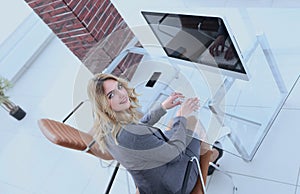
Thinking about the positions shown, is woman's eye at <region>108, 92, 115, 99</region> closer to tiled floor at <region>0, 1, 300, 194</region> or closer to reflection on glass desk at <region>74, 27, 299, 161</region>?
reflection on glass desk at <region>74, 27, 299, 161</region>

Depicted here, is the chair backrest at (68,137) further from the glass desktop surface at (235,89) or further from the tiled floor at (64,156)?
the tiled floor at (64,156)

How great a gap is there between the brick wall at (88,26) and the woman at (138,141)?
2.43 ft

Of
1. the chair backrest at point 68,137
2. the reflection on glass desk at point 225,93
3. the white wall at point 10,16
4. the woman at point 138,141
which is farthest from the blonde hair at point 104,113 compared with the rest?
the white wall at point 10,16

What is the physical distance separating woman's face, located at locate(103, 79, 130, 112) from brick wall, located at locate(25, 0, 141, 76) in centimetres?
74

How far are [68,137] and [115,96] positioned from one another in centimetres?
43

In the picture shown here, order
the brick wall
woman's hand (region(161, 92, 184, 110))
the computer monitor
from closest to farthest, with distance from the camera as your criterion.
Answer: the computer monitor < woman's hand (region(161, 92, 184, 110)) < the brick wall

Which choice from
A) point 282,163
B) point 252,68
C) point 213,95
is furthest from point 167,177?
point 252,68

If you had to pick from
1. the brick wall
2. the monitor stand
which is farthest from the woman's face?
the brick wall

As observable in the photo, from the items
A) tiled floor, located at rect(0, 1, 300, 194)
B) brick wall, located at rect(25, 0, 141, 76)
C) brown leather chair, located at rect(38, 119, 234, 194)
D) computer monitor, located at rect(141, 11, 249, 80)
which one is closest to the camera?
computer monitor, located at rect(141, 11, 249, 80)

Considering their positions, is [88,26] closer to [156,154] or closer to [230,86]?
[230,86]

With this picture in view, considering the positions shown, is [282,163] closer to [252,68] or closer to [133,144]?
[252,68]

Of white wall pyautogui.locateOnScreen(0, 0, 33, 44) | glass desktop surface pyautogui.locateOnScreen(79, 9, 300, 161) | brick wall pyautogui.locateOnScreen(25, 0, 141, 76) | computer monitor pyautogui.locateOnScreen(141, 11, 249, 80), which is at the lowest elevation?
glass desktop surface pyautogui.locateOnScreen(79, 9, 300, 161)

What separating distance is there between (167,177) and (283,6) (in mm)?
2080

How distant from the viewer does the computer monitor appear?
5.03 feet
